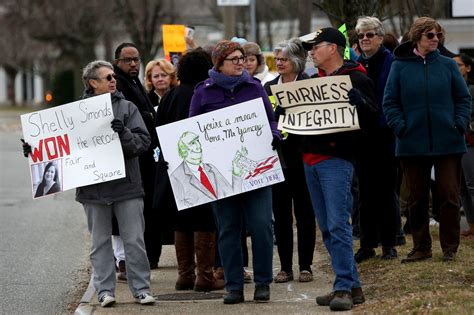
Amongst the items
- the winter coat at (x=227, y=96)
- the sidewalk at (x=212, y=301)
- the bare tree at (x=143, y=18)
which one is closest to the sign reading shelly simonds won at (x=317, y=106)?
the winter coat at (x=227, y=96)

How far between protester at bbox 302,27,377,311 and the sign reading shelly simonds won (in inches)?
2.6

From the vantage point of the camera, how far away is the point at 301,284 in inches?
368

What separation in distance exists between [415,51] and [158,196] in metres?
2.39

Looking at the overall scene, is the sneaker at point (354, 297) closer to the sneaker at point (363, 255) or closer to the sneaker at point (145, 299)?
the sneaker at point (145, 299)

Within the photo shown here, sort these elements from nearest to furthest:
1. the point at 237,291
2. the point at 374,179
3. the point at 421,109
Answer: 1. the point at 237,291
2. the point at 421,109
3. the point at 374,179

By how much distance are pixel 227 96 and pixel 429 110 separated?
5.66 feet

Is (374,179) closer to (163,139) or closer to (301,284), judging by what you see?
(301,284)

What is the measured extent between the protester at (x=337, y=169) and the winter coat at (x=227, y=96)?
0.59 meters

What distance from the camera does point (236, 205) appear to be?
855 centimetres

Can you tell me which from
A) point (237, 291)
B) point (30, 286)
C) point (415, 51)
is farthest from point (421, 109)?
point (30, 286)

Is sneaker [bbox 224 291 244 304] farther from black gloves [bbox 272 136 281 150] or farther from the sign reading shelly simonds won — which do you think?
the sign reading shelly simonds won

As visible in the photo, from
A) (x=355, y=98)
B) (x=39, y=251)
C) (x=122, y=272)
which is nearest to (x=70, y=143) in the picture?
(x=122, y=272)

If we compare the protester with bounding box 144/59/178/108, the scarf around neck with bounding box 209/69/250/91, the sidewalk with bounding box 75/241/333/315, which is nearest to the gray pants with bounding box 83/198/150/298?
the sidewalk with bounding box 75/241/333/315

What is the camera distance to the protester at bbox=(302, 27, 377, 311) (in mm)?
7930
